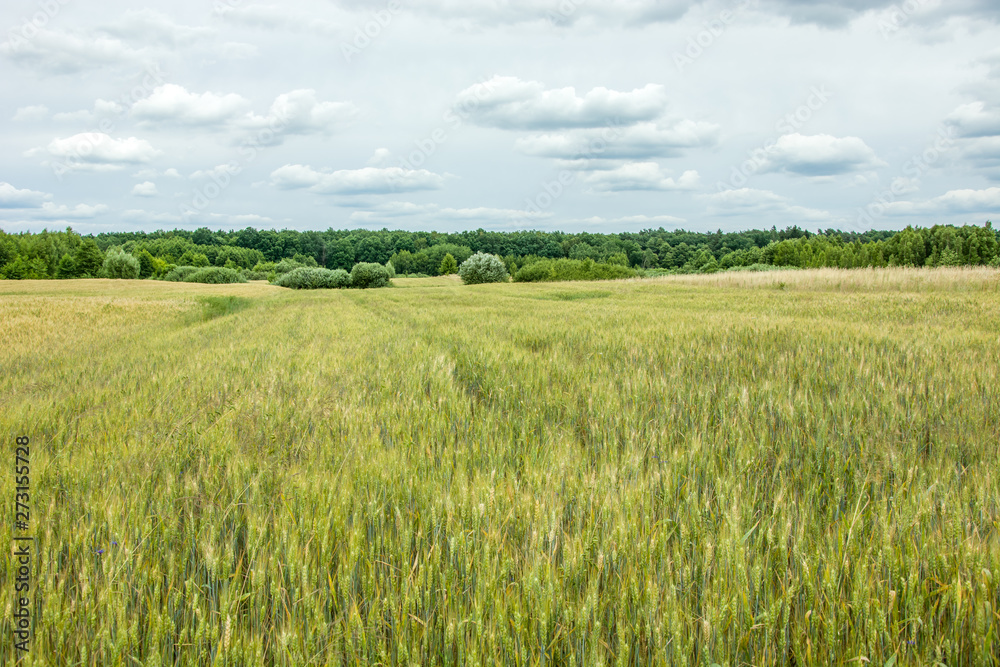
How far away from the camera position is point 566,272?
220 feet

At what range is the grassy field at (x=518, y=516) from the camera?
1515 mm

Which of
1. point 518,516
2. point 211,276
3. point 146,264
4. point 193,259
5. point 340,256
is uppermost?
point 340,256

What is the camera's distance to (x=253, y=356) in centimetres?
683

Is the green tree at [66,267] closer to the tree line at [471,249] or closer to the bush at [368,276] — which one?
the tree line at [471,249]

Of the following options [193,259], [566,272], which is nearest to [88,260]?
[193,259]

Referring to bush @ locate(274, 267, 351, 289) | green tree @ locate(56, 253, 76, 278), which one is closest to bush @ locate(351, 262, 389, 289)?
bush @ locate(274, 267, 351, 289)

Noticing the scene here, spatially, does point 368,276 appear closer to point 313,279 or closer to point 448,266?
point 313,279

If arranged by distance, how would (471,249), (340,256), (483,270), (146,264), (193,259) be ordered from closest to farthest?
(483,270) < (146,264) < (193,259) < (340,256) < (471,249)

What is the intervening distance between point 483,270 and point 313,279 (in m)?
18.8

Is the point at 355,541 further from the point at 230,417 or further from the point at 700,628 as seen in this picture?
the point at 230,417

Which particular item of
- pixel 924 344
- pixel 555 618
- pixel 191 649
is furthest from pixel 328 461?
pixel 924 344

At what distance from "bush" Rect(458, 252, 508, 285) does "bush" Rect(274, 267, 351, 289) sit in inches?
541

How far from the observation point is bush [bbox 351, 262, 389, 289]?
54031mm

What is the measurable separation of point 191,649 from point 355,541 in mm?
566
